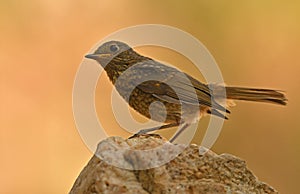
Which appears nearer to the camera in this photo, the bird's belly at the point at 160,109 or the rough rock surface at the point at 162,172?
the rough rock surface at the point at 162,172

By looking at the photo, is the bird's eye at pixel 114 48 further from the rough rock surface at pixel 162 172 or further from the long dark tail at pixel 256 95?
the rough rock surface at pixel 162 172

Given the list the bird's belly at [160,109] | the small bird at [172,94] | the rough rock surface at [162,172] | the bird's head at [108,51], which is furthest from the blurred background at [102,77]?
the rough rock surface at [162,172]

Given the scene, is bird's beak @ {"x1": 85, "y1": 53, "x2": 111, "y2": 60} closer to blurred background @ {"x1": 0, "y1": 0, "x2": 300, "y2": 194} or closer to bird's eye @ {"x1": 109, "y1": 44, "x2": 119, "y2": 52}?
bird's eye @ {"x1": 109, "y1": 44, "x2": 119, "y2": 52}

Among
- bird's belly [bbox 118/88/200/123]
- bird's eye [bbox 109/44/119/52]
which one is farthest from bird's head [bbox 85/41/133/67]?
bird's belly [bbox 118/88/200/123]

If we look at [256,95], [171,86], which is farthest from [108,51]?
[256,95]

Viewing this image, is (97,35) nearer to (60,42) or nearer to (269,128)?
(60,42)

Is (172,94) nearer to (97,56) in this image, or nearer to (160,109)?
(160,109)
